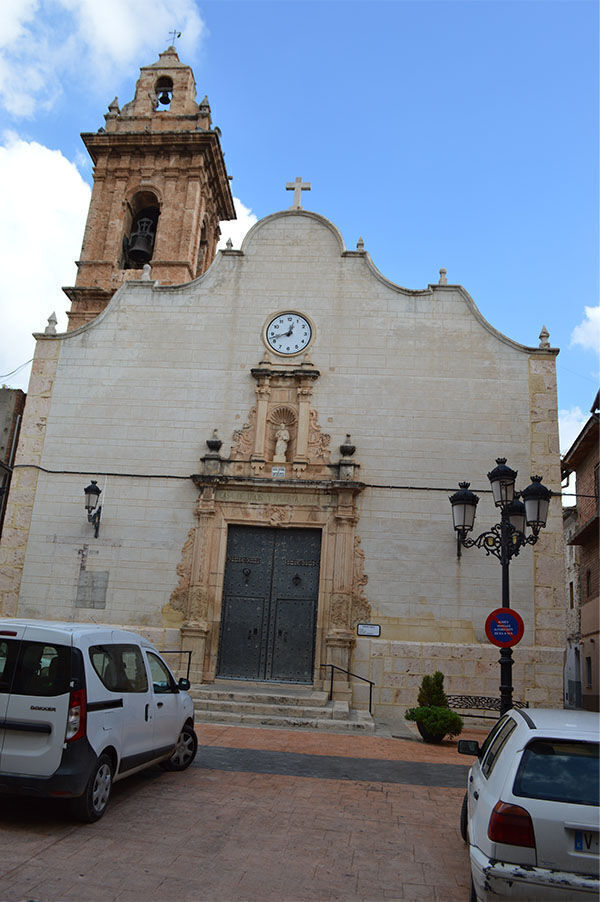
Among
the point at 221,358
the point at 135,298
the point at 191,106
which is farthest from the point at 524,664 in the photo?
the point at 191,106

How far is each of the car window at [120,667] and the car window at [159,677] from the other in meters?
0.29

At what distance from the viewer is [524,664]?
13969 mm

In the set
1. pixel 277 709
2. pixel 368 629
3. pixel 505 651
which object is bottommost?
pixel 277 709

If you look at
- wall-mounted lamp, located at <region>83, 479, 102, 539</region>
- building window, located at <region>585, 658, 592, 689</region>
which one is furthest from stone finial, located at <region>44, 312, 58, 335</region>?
building window, located at <region>585, 658, 592, 689</region>

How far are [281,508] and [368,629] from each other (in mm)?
3144

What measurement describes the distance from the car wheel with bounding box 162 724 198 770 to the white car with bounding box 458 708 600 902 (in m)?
4.75

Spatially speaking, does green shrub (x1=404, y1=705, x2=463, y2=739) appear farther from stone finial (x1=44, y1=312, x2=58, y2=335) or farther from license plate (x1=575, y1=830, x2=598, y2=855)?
stone finial (x1=44, y1=312, x2=58, y2=335)

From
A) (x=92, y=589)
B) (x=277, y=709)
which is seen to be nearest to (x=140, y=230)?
(x=92, y=589)

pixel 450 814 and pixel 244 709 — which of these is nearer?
pixel 450 814

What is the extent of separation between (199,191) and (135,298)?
27.1 feet

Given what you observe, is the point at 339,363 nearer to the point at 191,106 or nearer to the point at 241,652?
the point at 241,652

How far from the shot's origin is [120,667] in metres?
6.79

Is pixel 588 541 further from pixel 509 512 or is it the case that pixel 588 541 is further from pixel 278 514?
pixel 509 512

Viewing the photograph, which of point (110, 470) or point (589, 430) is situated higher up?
point (589, 430)
